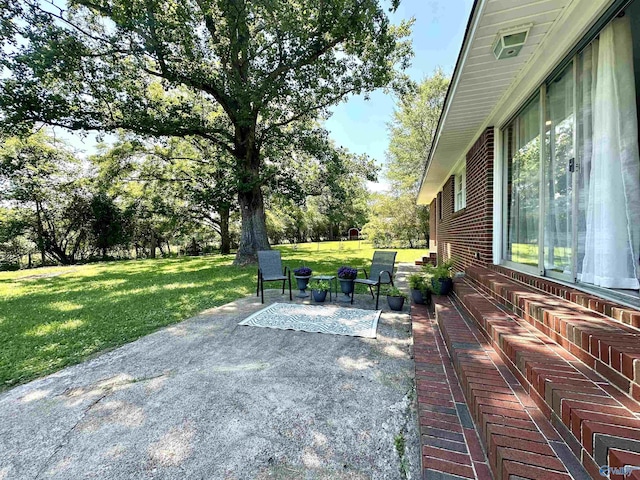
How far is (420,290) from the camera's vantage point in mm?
4645

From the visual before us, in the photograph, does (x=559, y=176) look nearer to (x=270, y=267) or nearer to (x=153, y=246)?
(x=270, y=267)

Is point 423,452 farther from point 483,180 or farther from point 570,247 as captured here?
point 483,180

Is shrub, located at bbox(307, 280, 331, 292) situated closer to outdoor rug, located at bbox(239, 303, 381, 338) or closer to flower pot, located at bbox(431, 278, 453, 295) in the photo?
outdoor rug, located at bbox(239, 303, 381, 338)

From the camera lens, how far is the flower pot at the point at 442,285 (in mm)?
4410

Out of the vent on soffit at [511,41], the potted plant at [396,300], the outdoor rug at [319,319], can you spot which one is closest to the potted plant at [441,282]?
the potted plant at [396,300]

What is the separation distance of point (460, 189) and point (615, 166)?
16.3ft

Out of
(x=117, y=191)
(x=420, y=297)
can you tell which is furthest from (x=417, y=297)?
(x=117, y=191)

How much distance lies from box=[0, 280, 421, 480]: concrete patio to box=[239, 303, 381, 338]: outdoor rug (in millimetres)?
449

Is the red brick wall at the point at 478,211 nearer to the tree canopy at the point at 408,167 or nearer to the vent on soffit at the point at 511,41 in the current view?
the vent on soffit at the point at 511,41

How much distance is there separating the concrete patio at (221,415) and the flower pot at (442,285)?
143 cm

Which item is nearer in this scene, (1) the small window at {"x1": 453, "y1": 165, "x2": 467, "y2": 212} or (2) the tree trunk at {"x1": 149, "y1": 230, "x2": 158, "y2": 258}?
(1) the small window at {"x1": 453, "y1": 165, "x2": 467, "y2": 212}

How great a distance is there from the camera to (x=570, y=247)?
2420 millimetres

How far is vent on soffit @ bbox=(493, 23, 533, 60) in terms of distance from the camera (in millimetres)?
2387

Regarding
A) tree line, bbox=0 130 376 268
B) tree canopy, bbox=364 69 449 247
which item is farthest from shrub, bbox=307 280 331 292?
tree canopy, bbox=364 69 449 247
